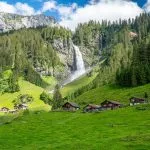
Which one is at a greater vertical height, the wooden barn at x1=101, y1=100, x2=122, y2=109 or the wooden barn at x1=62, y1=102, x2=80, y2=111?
the wooden barn at x1=101, y1=100, x2=122, y2=109

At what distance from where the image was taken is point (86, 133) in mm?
98000

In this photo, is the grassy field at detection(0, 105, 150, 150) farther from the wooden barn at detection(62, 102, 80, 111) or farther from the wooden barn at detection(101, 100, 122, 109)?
the wooden barn at detection(62, 102, 80, 111)

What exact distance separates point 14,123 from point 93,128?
39.7 meters

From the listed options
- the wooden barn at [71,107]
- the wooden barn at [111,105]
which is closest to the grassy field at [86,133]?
the wooden barn at [111,105]

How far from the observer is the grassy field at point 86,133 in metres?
75.3

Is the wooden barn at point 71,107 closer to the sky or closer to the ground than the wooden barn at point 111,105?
closer to the ground

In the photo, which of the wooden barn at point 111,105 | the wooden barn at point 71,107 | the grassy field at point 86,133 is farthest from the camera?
the wooden barn at point 71,107

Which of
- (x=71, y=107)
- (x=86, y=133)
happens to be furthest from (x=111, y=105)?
(x=86, y=133)

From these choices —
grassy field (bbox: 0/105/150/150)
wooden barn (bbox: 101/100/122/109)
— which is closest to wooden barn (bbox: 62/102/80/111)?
wooden barn (bbox: 101/100/122/109)

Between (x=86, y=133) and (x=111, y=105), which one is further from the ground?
(x=111, y=105)

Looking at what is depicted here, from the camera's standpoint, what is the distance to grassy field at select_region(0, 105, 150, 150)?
75.3m

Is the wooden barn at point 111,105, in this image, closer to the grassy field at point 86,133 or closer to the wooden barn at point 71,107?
the wooden barn at point 71,107

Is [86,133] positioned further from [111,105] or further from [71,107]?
[71,107]

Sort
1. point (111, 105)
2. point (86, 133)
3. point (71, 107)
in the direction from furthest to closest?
point (71, 107) → point (111, 105) → point (86, 133)
